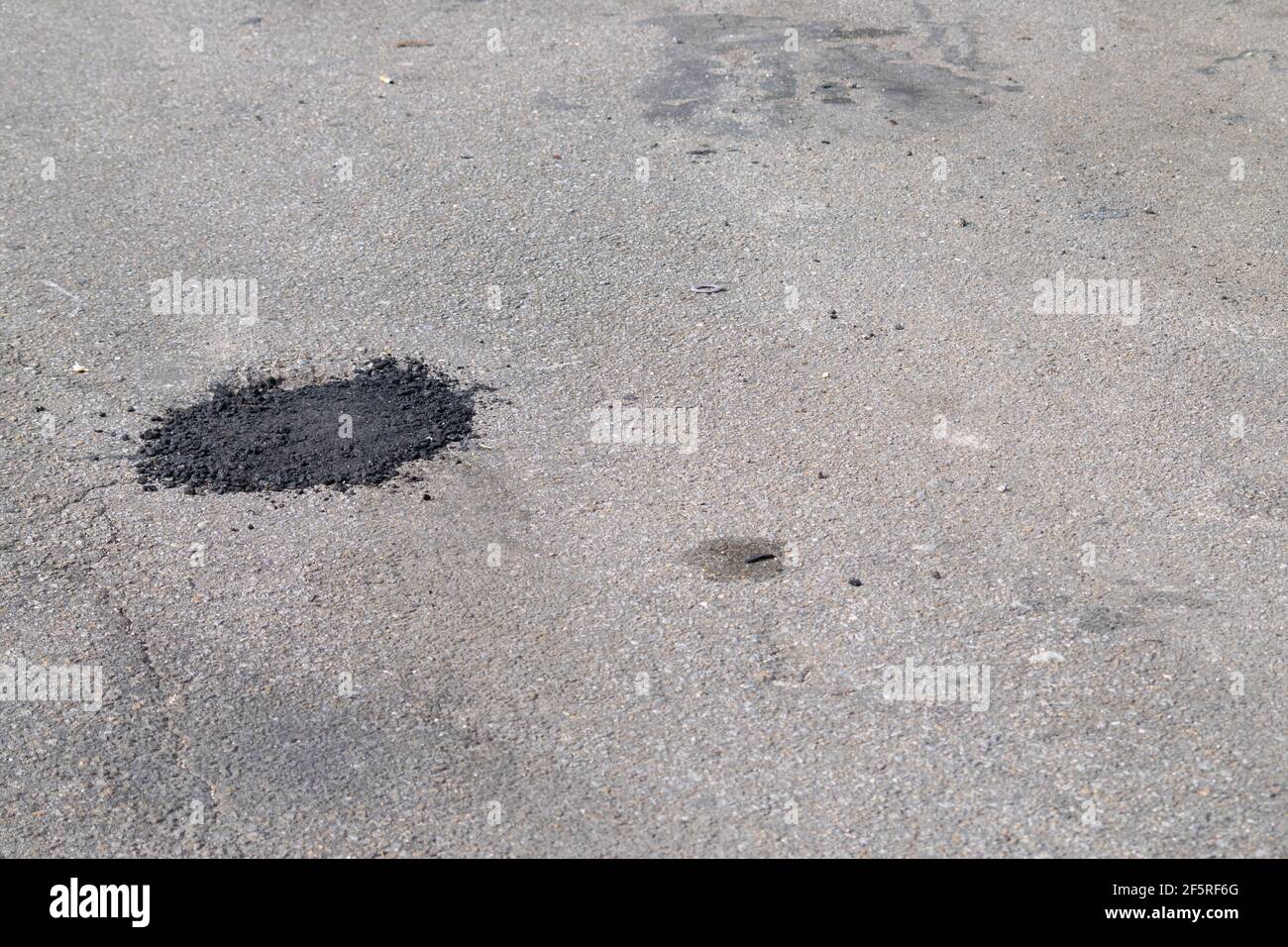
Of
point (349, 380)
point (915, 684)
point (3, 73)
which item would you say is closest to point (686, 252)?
point (349, 380)

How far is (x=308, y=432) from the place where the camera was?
590cm

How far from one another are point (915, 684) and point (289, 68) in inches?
307

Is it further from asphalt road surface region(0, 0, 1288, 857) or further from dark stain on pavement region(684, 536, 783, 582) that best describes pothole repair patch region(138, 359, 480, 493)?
dark stain on pavement region(684, 536, 783, 582)

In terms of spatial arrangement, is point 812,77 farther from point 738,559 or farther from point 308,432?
point 738,559

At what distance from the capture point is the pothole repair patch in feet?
18.5

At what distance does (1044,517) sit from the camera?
17.3ft

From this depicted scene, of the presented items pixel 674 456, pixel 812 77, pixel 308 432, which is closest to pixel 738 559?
pixel 674 456

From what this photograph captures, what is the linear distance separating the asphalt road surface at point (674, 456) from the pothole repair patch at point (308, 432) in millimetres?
137

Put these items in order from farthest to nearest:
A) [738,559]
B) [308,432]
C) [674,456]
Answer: [308,432] < [674,456] < [738,559]

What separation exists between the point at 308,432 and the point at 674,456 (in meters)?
1.71

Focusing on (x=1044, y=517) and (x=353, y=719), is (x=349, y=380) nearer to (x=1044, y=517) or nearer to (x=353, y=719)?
(x=353, y=719)

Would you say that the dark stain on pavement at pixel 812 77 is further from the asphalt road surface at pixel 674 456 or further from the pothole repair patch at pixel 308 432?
the pothole repair patch at pixel 308 432

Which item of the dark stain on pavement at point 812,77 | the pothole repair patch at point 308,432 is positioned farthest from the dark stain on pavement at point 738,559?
the dark stain on pavement at point 812,77

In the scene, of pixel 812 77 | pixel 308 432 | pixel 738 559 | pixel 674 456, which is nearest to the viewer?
pixel 738 559
